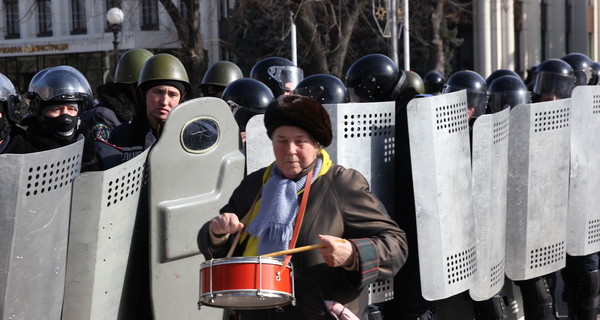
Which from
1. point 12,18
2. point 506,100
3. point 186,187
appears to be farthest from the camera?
point 12,18

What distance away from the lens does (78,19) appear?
43.1 metres

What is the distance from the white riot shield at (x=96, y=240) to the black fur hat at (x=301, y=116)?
0.80m

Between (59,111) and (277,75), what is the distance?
3.50m

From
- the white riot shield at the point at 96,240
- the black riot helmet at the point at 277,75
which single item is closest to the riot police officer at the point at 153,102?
the white riot shield at the point at 96,240

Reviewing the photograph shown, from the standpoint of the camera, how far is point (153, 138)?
4797 millimetres

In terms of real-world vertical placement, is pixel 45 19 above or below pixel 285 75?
above

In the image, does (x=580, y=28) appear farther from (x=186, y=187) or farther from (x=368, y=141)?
(x=186, y=187)

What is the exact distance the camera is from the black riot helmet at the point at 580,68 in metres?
8.95

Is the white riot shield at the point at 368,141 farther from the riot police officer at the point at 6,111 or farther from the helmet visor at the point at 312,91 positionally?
the riot police officer at the point at 6,111

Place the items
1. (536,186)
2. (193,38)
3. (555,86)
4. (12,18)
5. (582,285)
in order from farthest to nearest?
(12,18) < (193,38) < (555,86) < (582,285) < (536,186)

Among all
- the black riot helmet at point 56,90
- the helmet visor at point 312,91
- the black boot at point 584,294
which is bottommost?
the black boot at point 584,294

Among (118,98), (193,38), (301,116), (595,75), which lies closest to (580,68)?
(595,75)

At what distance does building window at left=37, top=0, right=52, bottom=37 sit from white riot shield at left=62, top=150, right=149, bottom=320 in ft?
136

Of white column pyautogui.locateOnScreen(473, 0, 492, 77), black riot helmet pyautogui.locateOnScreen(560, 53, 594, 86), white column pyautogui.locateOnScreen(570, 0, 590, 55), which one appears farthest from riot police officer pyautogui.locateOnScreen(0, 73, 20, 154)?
white column pyautogui.locateOnScreen(570, 0, 590, 55)
